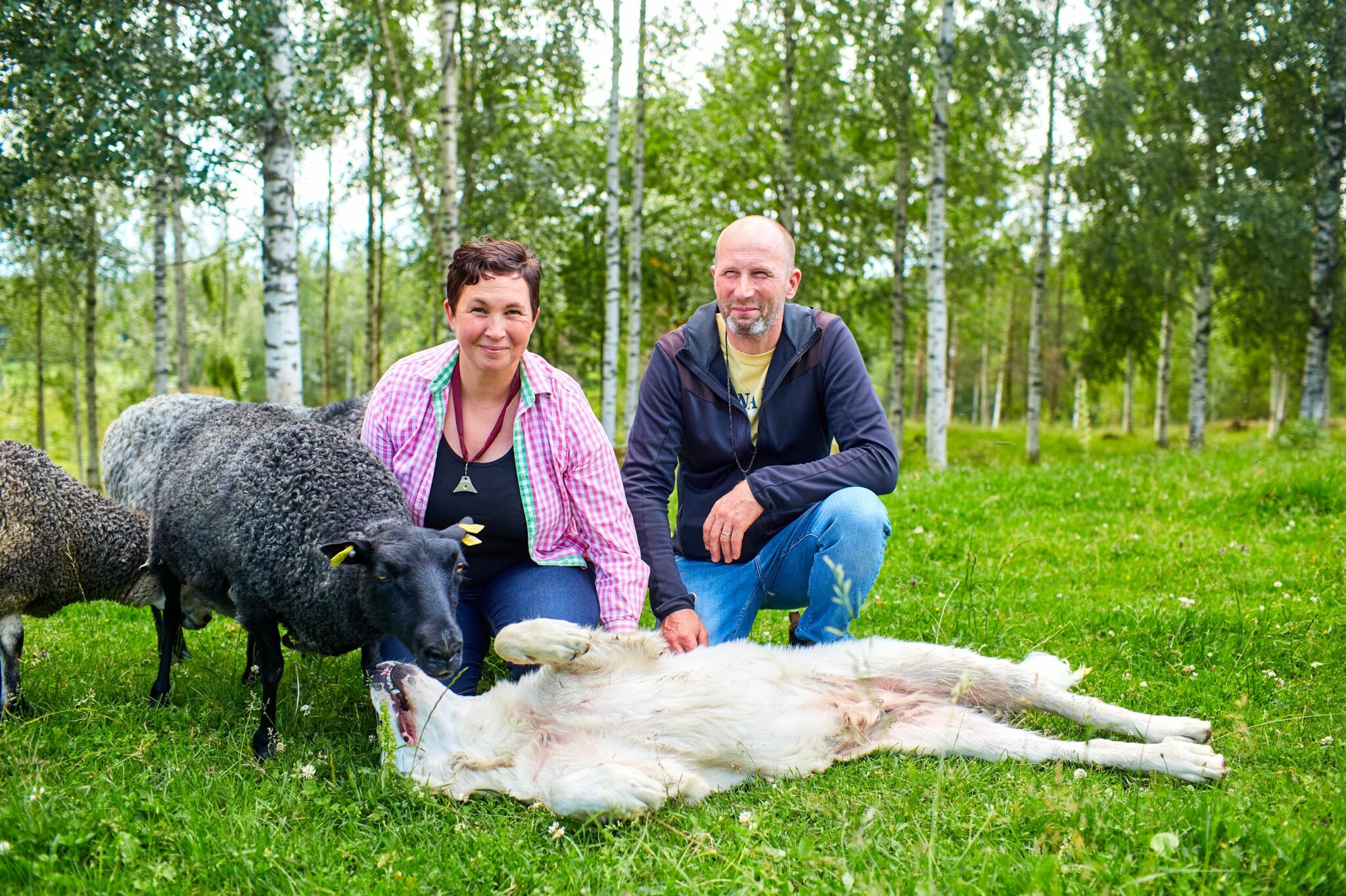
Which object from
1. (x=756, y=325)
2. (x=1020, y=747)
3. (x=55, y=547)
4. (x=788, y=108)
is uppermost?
(x=788, y=108)

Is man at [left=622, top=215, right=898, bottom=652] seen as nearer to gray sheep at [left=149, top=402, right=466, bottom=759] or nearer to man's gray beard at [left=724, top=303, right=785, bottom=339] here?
man's gray beard at [left=724, top=303, right=785, bottom=339]

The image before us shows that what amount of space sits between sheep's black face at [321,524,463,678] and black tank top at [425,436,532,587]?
1.79ft

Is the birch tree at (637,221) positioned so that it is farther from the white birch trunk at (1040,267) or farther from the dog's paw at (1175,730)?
the dog's paw at (1175,730)

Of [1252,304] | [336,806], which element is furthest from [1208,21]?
[336,806]

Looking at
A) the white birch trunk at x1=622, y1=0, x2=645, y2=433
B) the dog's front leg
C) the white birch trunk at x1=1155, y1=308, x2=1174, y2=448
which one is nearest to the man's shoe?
the dog's front leg

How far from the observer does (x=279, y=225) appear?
1062 cm

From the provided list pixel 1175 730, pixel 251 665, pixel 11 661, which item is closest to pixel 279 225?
pixel 251 665

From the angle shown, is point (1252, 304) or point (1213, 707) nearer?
point (1213, 707)

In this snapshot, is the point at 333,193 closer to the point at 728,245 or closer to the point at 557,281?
the point at 557,281

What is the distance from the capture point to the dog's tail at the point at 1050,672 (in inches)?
154

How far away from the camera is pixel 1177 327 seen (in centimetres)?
3919

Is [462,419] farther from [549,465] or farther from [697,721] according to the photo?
[697,721]

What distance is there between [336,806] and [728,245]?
314 centimetres

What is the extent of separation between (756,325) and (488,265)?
1.41 m
